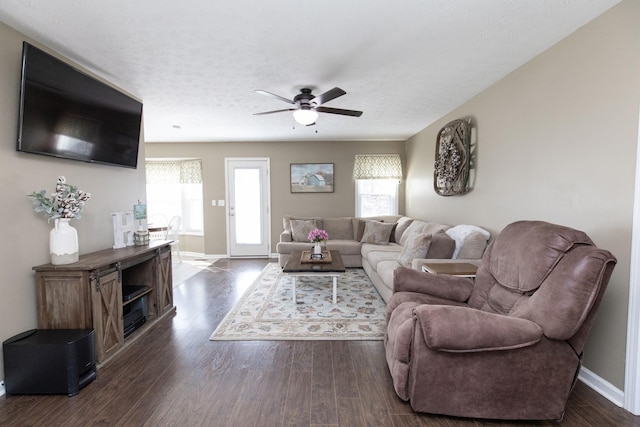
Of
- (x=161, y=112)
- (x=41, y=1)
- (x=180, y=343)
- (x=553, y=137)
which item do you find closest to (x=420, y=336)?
(x=553, y=137)

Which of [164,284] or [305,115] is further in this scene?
[164,284]

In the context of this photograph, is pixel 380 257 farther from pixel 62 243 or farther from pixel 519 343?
pixel 62 243

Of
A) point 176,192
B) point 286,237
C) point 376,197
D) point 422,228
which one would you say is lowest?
point 286,237

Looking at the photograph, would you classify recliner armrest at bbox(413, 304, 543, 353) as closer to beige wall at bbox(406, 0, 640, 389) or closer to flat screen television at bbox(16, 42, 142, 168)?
beige wall at bbox(406, 0, 640, 389)

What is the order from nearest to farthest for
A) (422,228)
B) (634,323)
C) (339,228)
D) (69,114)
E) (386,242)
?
(634,323) < (69,114) < (422,228) < (386,242) < (339,228)

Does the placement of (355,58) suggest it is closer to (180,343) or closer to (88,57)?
(88,57)

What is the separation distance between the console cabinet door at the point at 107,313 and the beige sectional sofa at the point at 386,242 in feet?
8.15

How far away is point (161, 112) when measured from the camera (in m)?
3.87

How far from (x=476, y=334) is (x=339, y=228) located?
412 cm

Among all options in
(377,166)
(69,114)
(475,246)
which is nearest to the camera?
(69,114)

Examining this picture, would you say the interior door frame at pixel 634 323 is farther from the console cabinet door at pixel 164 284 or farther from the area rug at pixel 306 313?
the console cabinet door at pixel 164 284

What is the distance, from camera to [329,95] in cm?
270

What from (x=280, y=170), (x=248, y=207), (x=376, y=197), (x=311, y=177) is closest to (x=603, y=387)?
(x=376, y=197)

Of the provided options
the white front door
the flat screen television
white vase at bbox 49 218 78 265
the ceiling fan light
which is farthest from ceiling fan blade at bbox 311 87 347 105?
the white front door
